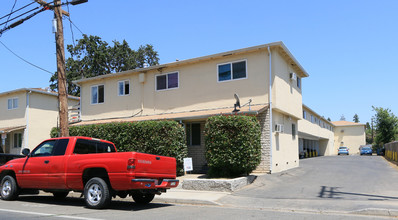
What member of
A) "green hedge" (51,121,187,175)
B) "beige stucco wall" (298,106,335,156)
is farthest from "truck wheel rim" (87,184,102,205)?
"beige stucco wall" (298,106,335,156)

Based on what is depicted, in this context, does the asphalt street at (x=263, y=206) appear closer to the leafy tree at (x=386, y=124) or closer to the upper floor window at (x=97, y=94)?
the upper floor window at (x=97, y=94)

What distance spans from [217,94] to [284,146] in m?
4.57

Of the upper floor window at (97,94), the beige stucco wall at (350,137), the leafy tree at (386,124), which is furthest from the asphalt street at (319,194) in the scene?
the beige stucco wall at (350,137)

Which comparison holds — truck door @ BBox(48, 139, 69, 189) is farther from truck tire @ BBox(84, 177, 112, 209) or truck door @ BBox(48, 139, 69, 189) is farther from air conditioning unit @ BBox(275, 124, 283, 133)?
air conditioning unit @ BBox(275, 124, 283, 133)

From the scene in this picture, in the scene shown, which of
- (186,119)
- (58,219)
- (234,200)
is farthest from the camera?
(186,119)

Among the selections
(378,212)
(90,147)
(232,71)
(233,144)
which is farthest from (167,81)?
(378,212)

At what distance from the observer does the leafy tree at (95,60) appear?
42438 mm

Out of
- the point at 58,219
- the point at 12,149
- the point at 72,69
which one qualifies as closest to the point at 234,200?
the point at 58,219

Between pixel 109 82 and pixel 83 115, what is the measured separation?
3073 millimetres

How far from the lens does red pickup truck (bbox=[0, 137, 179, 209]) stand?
8078 mm

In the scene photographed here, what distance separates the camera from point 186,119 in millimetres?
16922

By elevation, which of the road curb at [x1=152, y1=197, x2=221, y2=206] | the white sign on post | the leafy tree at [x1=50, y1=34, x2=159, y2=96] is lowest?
the road curb at [x1=152, y1=197, x2=221, y2=206]

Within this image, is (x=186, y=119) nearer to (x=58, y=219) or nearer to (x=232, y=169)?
(x=232, y=169)

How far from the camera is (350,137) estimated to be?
62531 millimetres
